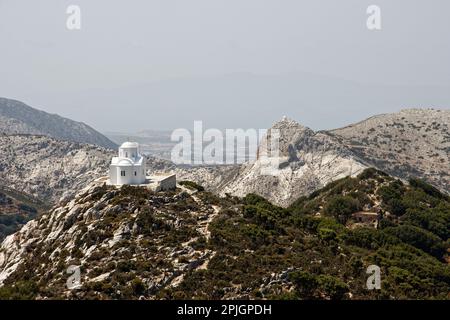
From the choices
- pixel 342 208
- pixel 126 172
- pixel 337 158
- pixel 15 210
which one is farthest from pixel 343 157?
pixel 15 210

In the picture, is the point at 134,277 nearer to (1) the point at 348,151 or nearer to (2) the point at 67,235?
(2) the point at 67,235

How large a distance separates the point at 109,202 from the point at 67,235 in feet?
18.4

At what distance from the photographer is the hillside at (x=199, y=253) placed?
147ft

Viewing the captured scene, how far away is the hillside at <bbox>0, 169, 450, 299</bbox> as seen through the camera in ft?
147

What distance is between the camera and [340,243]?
61.9 meters

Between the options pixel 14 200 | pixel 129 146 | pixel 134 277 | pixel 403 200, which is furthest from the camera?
pixel 14 200

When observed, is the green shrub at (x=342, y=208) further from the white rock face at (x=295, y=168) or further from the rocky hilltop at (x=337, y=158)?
the rocky hilltop at (x=337, y=158)

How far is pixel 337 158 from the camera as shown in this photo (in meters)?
151

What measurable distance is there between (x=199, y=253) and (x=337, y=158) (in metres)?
106

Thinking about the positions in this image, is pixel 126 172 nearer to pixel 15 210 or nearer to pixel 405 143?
pixel 15 210

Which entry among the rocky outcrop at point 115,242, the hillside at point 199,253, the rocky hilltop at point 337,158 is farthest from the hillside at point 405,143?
the rocky outcrop at point 115,242

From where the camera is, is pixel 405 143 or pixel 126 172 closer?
pixel 126 172

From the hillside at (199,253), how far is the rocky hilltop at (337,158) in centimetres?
7062
